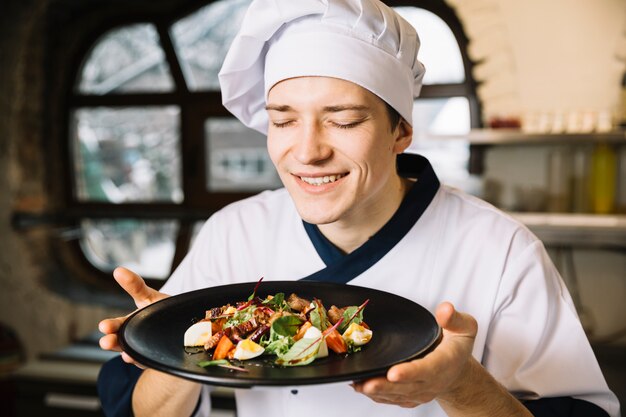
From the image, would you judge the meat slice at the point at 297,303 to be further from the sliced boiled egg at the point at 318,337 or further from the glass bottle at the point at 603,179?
the glass bottle at the point at 603,179

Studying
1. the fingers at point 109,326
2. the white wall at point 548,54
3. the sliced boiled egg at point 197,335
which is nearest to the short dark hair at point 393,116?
the sliced boiled egg at point 197,335

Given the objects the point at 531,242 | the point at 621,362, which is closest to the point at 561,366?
the point at 531,242

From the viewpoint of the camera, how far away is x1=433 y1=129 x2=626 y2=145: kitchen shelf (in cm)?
352

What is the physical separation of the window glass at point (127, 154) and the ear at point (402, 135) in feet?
10.9

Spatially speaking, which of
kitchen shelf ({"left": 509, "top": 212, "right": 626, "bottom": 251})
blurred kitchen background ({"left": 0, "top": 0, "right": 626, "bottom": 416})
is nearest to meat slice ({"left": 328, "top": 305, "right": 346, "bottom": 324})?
blurred kitchen background ({"left": 0, "top": 0, "right": 626, "bottom": 416})

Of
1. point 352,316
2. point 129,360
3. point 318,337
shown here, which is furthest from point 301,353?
point 129,360

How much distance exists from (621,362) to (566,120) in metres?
1.48

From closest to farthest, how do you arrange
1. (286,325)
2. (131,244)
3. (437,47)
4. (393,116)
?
(286,325) < (393,116) < (437,47) < (131,244)

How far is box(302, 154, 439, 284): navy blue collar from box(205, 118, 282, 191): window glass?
2895 mm

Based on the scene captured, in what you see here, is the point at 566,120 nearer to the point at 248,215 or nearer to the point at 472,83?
the point at 472,83

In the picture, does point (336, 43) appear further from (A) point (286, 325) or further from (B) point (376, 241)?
(A) point (286, 325)

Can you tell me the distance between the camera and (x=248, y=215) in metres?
1.69

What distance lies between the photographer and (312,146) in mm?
1260

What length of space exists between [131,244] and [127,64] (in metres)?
1.38
